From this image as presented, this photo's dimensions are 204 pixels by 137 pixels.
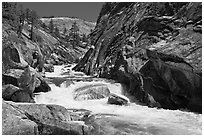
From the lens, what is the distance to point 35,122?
1115 cm

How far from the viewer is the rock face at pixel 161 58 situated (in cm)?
1881

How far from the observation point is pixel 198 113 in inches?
704

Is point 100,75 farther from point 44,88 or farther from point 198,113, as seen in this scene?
point 198,113

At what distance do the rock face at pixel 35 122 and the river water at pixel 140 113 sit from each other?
375cm

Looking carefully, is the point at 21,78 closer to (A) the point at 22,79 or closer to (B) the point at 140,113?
(A) the point at 22,79

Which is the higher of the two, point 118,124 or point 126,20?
point 126,20

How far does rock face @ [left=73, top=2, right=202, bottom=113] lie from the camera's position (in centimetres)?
1881

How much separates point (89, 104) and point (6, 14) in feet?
113

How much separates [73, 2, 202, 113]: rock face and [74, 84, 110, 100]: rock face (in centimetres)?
294

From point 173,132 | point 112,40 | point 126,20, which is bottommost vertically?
point 173,132

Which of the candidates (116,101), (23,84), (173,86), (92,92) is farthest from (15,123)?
(92,92)

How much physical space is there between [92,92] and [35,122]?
12311mm

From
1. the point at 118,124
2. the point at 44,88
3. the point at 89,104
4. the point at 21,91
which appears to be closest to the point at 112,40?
the point at 44,88

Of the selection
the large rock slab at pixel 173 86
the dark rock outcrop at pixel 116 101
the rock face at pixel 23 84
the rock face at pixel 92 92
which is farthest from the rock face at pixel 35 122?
the rock face at pixel 92 92
